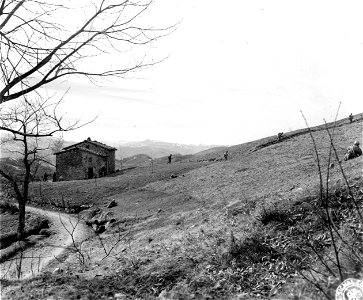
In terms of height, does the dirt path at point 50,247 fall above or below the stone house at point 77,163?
below

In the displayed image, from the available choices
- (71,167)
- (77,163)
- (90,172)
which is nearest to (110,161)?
(90,172)

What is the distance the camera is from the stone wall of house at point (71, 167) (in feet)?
156

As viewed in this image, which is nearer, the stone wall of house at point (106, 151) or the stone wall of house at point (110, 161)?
the stone wall of house at point (106, 151)

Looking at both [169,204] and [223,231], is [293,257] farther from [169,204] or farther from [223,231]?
[169,204]

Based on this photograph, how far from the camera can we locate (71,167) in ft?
156

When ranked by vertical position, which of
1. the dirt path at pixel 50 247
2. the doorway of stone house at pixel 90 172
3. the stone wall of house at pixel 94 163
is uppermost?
the stone wall of house at pixel 94 163

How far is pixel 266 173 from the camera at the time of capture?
20.7 m

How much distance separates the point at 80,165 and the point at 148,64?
44.4 m

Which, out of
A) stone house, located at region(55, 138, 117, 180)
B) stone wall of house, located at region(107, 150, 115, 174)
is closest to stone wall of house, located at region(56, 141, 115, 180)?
stone house, located at region(55, 138, 117, 180)

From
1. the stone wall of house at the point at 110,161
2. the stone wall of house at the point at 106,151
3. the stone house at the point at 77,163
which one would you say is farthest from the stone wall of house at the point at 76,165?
the stone wall of house at the point at 110,161

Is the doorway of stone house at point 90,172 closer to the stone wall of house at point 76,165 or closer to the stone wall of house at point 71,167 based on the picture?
the stone wall of house at point 76,165

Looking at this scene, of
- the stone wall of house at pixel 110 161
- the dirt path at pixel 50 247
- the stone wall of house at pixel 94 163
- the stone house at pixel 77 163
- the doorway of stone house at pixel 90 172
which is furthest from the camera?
the stone wall of house at pixel 110 161

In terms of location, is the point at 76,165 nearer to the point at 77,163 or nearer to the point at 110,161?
the point at 77,163

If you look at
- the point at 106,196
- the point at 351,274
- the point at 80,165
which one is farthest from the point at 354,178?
the point at 80,165
